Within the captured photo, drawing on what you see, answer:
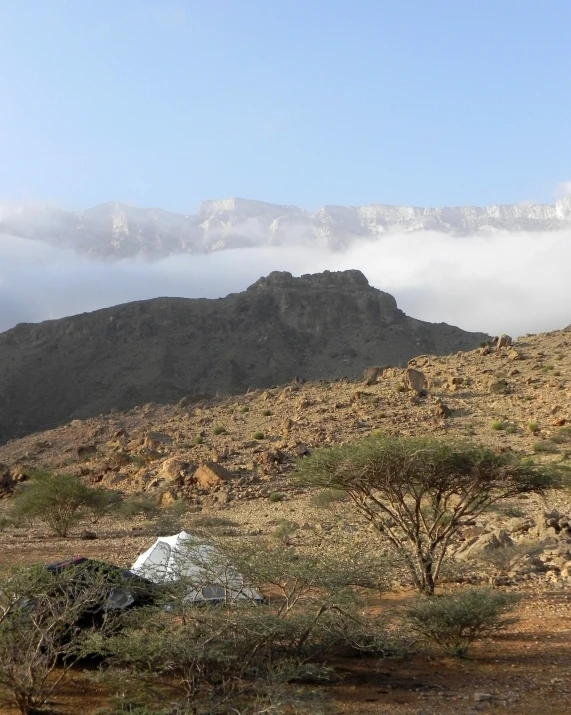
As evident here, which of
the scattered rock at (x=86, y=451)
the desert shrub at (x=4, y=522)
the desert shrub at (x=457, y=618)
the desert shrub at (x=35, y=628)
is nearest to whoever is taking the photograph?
the desert shrub at (x=35, y=628)

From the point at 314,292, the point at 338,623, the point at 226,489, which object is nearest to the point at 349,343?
the point at 314,292

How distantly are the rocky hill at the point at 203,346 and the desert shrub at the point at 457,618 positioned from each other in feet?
185

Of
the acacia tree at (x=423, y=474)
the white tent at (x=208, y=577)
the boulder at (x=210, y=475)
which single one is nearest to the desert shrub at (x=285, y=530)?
the acacia tree at (x=423, y=474)

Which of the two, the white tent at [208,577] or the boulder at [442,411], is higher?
the white tent at [208,577]

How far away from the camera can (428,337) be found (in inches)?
3127

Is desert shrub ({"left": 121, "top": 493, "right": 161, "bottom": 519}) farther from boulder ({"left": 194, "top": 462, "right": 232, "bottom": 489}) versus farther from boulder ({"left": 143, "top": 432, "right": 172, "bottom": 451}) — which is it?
boulder ({"left": 143, "top": 432, "right": 172, "bottom": 451})

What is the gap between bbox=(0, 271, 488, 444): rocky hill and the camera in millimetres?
71562

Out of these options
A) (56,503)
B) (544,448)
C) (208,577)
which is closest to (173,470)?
(56,503)

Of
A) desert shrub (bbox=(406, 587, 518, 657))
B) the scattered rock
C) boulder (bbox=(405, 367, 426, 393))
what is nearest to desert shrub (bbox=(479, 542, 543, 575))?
desert shrub (bbox=(406, 587, 518, 657))

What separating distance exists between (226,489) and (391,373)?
17.1m

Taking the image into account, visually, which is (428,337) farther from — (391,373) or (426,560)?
(426,560)

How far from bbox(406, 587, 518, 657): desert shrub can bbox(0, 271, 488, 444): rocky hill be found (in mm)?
56485

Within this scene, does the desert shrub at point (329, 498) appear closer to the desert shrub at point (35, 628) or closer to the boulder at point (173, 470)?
the boulder at point (173, 470)

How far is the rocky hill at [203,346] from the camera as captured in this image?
235 ft
